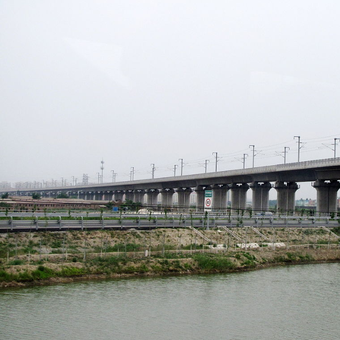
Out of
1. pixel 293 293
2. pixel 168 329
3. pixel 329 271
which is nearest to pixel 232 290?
pixel 293 293

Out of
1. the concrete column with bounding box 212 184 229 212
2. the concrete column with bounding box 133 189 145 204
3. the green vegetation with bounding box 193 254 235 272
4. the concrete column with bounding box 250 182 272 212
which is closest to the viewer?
the green vegetation with bounding box 193 254 235 272

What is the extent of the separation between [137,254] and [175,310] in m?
12.2

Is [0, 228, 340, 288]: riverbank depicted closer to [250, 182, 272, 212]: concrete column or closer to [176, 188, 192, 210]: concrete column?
[250, 182, 272, 212]: concrete column

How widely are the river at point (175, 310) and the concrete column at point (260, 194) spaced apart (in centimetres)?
6739

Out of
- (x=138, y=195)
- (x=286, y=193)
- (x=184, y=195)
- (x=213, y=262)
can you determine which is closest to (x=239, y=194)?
(x=286, y=193)

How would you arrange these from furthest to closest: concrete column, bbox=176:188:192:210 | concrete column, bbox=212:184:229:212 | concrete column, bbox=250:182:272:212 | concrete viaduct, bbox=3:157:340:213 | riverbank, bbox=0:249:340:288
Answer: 1. concrete column, bbox=176:188:192:210
2. concrete column, bbox=212:184:229:212
3. concrete column, bbox=250:182:272:212
4. concrete viaduct, bbox=3:157:340:213
5. riverbank, bbox=0:249:340:288

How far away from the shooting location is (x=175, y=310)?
2739cm

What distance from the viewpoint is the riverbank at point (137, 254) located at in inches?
1300

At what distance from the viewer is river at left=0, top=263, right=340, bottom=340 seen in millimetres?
23328

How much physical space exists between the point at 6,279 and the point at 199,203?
96455mm

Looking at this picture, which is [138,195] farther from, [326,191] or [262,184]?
[326,191]

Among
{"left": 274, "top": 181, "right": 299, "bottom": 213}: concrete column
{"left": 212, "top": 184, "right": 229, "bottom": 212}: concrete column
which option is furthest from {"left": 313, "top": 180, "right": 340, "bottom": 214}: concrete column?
{"left": 212, "top": 184, "right": 229, "bottom": 212}: concrete column

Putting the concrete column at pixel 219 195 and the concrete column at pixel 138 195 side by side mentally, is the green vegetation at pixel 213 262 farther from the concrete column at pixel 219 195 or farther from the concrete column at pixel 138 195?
the concrete column at pixel 138 195

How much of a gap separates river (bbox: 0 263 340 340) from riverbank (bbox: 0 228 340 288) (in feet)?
4.20
